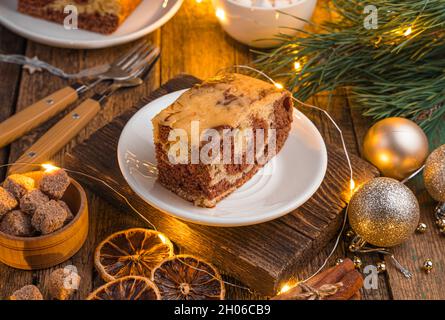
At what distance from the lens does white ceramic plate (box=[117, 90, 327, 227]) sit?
1.98m

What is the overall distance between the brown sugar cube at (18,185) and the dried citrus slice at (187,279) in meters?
0.48

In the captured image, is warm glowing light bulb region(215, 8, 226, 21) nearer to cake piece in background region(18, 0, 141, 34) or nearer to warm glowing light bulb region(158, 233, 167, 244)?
cake piece in background region(18, 0, 141, 34)

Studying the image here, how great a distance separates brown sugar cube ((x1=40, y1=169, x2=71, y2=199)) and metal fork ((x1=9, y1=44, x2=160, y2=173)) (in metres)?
0.27

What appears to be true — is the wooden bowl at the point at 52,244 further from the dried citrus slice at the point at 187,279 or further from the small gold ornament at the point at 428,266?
the small gold ornament at the point at 428,266

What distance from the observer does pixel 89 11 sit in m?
3.02

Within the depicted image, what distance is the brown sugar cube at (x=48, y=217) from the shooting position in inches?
75.1

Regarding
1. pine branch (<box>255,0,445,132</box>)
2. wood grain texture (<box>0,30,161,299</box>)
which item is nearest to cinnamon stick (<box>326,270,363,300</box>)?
wood grain texture (<box>0,30,161,299</box>)

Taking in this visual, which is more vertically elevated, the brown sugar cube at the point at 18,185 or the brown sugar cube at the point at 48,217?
the brown sugar cube at the point at 18,185

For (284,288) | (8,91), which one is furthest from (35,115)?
(284,288)

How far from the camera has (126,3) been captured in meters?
3.05

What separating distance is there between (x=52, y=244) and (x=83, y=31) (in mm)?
1397

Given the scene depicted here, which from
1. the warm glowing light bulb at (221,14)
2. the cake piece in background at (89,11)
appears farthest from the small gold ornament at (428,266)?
the cake piece in background at (89,11)

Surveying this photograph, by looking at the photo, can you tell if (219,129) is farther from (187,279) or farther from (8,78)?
(8,78)
